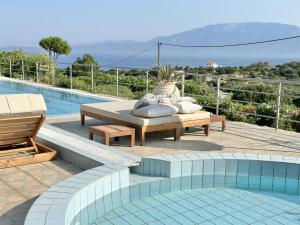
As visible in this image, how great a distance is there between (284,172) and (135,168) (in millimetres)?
1811

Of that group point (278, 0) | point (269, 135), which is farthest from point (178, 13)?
point (269, 135)

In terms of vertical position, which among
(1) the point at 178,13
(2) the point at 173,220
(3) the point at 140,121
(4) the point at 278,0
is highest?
(1) the point at 178,13

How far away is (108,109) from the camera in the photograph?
6.55 metres

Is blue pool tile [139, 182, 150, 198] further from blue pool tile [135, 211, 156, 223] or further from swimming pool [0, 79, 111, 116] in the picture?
swimming pool [0, 79, 111, 116]

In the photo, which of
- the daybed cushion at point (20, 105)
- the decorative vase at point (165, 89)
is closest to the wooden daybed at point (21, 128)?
the daybed cushion at point (20, 105)

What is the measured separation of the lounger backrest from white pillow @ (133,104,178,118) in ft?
4.86

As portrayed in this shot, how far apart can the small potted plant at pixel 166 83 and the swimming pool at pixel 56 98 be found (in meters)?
2.54

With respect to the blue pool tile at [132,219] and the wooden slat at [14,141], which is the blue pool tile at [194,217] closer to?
the blue pool tile at [132,219]

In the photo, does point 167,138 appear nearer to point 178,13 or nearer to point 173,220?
point 173,220

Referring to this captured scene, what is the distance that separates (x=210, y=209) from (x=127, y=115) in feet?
7.82

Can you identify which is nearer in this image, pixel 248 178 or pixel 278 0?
pixel 248 178

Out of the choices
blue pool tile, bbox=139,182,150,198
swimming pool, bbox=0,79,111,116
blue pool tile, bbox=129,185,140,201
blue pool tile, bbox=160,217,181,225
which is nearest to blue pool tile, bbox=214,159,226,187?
A: blue pool tile, bbox=139,182,150,198

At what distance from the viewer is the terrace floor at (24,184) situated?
348 cm

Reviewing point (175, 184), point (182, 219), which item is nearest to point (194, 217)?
point (182, 219)
